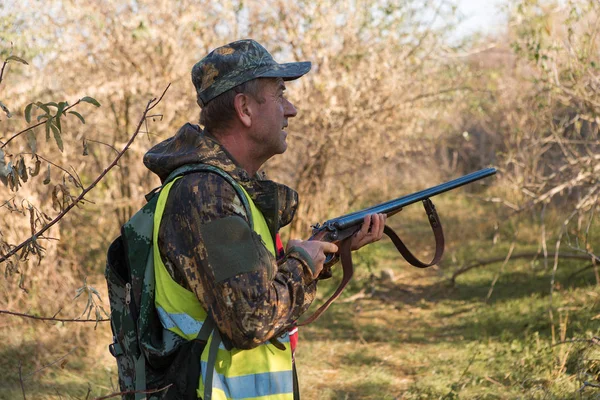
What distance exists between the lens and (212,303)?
2.09 m

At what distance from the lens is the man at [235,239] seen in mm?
2072

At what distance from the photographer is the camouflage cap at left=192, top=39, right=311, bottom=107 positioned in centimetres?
238

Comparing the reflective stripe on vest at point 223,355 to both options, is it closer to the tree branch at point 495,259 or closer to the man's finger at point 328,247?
the man's finger at point 328,247

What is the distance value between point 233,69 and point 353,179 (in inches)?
308

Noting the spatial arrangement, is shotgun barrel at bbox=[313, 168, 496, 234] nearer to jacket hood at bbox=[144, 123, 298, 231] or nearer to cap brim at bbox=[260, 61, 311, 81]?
jacket hood at bbox=[144, 123, 298, 231]

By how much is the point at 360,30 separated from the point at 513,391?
5.71m

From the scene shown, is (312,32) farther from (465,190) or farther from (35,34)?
(465,190)

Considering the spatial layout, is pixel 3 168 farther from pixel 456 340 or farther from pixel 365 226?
pixel 456 340

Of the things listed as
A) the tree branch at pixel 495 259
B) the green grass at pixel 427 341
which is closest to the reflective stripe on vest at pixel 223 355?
the green grass at pixel 427 341

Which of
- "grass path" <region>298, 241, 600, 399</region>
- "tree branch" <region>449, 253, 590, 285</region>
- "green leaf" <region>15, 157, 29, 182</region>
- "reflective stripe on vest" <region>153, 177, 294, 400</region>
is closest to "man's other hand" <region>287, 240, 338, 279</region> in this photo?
"reflective stripe on vest" <region>153, 177, 294, 400</region>

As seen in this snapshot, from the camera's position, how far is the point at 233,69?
2.39 meters

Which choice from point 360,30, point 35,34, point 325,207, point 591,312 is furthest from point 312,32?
point 591,312

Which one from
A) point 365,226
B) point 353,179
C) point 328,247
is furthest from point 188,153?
point 353,179

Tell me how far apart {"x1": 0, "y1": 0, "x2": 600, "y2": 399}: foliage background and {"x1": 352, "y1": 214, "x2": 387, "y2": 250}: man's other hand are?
2.47m
